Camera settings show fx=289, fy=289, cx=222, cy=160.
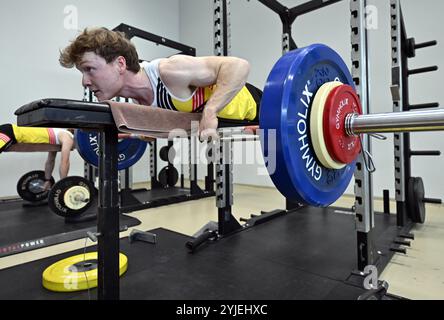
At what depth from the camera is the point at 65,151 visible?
2633mm

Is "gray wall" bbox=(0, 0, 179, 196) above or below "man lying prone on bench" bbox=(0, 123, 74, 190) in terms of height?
above

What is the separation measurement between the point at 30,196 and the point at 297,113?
2.80 metres

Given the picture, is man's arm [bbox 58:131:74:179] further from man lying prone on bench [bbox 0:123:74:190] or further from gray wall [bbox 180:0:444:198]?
gray wall [bbox 180:0:444:198]

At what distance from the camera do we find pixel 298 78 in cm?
64

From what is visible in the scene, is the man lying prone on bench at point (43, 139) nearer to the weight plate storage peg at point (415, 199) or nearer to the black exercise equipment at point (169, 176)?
→ the black exercise equipment at point (169, 176)

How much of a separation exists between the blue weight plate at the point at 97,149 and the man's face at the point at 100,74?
1.21 meters

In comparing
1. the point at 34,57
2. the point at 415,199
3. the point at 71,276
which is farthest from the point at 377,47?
the point at 34,57

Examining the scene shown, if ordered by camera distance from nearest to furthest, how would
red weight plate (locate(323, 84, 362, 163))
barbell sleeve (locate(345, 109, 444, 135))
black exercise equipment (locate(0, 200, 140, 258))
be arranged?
barbell sleeve (locate(345, 109, 444, 135))
red weight plate (locate(323, 84, 362, 163))
black exercise equipment (locate(0, 200, 140, 258))

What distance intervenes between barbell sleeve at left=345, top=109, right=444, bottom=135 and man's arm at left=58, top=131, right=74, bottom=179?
2.57 metres

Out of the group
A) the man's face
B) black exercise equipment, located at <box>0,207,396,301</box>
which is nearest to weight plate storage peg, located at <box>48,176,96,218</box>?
black exercise equipment, located at <box>0,207,396,301</box>

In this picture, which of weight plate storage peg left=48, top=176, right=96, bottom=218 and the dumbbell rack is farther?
weight plate storage peg left=48, top=176, right=96, bottom=218

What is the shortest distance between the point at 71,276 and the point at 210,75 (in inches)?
36.8

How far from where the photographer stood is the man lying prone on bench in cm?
229
